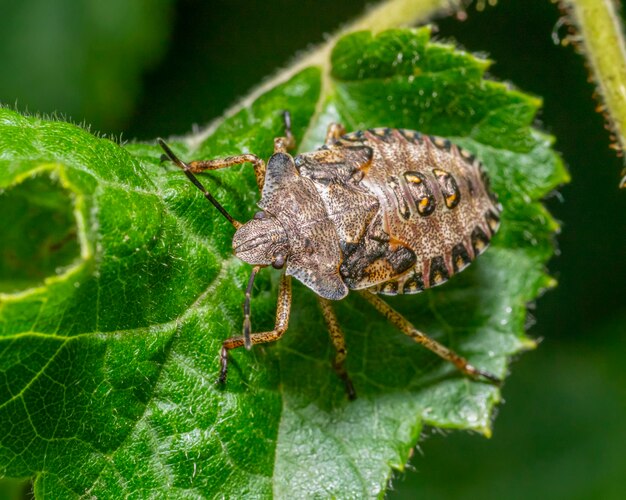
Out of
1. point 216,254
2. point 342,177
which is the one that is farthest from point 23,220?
point 342,177

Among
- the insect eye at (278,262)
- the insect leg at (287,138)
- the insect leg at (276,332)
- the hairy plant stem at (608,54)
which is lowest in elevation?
the insect leg at (276,332)

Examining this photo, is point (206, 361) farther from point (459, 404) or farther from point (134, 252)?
point (459, 404)

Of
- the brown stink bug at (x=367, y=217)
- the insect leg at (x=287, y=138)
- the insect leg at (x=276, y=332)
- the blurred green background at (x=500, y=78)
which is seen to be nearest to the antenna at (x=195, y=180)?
the brown stink bug at (x=367, y=217)

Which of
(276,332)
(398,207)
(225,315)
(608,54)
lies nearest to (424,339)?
(398,207)

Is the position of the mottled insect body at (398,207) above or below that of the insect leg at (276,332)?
above

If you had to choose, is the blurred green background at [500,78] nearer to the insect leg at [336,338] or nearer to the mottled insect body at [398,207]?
the insect leg at [336,338]

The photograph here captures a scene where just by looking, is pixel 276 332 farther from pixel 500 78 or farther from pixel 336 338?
pixel 500 78
